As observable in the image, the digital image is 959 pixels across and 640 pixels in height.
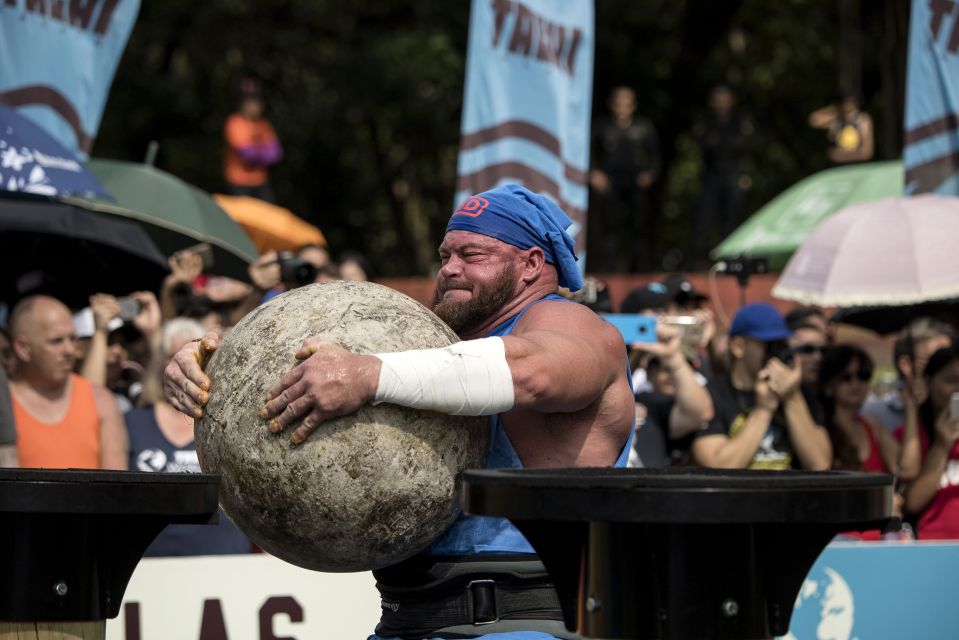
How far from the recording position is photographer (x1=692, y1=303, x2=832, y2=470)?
7.70m

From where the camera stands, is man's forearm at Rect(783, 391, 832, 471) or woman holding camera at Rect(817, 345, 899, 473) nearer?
man's forearm at Rect(783, 391, 832, 471)

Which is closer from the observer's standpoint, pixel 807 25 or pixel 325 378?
pixel 325 378

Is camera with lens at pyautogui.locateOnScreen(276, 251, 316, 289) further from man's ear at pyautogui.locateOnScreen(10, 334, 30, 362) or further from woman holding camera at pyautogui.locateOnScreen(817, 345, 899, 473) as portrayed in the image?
woman holding camera at pyautogui.locateOnScreen(817, 345, 899, 473)

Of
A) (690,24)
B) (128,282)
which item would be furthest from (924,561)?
(690,24)

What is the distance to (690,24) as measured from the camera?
22125 mm

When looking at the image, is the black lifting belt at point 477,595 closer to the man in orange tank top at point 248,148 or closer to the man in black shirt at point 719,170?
the man in orange tank top at point 248,148

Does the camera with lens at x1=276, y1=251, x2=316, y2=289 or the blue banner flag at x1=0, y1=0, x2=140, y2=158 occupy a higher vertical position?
the blue banner flag at x1=0, y1=0, x2=140, y2=158

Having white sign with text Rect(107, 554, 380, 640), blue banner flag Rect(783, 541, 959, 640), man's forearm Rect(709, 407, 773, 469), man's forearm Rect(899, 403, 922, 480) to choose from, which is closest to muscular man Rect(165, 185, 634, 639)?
white sign with text Rect(107, 554, 380, 640)

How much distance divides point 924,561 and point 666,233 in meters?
19.6

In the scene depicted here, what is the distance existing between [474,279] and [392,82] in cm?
1678

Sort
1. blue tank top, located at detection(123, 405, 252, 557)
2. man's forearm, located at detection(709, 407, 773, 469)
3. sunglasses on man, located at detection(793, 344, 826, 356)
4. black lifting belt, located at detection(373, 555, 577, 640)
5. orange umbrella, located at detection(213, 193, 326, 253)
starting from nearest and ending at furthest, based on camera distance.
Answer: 1. black lifting belt, located at detection(373, 555, 577, 640)
2. blue tank top, located at detection(123, 405, 252, 557)
3. man's forearm, located at detection(709, 407, 773, 469)
4. sunglasses on man, located at detection(793, 344, 826, 356)
5. orange umbrella, located at detection(213, 193, 326, 253)

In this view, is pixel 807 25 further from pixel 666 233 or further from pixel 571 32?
pixel 571 32

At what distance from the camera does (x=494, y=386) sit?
3.93 meters

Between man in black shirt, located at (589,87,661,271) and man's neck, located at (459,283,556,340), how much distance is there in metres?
12.2
